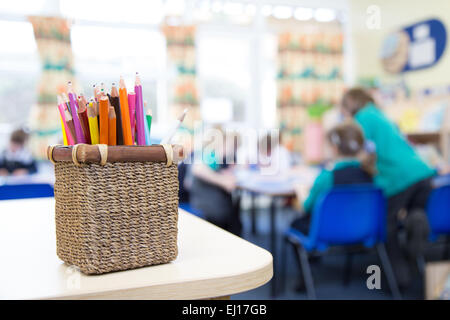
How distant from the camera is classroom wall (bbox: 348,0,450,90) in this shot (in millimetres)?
4777

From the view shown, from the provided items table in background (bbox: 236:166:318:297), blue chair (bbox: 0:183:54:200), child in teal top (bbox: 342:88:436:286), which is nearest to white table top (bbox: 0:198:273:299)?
blue chair (bbox: 0:183:54:200)

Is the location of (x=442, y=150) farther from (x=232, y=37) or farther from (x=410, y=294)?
(x=232, y=37)

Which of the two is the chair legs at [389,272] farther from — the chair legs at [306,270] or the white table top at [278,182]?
the white table top at [278,182]

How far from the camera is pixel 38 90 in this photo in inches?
194

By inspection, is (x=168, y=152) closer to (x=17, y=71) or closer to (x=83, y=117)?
(x=83, y=117)

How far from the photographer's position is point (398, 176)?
2.73 m

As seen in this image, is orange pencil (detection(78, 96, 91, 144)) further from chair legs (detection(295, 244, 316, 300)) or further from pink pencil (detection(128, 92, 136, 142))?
chair legs (detection(295, 244, 316, 300))

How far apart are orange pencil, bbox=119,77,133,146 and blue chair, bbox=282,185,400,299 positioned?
1.72 m

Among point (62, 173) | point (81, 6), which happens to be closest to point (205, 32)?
point (81, 6)

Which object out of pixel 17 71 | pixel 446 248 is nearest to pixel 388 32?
pixel 446 248

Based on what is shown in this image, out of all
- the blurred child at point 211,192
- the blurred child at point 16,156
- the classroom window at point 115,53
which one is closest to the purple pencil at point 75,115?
the blurred child at point 211,192

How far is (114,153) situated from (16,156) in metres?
3.54

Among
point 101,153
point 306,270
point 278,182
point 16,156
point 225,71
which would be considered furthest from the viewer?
point 225,71

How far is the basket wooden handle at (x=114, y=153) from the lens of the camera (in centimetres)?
64
